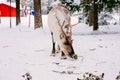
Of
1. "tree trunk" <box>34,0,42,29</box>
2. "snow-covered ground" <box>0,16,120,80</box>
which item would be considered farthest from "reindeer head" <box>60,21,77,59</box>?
"tree trunk" <box>34,0,42,29</box>

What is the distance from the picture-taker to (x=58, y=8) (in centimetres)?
1030

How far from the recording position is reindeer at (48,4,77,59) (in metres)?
9.27

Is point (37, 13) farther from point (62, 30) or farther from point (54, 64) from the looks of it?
point (54, 64)

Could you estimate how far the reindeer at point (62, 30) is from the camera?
9273 mm

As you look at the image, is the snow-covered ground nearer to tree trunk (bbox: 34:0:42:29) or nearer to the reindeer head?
the reindeer head

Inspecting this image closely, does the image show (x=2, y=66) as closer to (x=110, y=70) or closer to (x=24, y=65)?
(x=24, y=65)

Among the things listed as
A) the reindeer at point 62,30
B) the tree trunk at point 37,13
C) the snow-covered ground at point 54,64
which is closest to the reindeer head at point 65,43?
the reindeer at point 62,30

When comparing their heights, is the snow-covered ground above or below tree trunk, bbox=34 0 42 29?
below

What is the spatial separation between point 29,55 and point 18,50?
4.58 feet

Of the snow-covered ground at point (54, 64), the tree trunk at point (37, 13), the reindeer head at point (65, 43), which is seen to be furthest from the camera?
the tree trunk at point (37, 13)

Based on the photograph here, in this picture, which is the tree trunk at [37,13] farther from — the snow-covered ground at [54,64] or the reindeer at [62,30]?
the reindeer at [62,30]

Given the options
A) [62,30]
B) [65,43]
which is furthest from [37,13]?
[65,43]

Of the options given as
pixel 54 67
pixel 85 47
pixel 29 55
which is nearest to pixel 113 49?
pixel 85 47

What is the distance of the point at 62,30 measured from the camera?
9398 millimetres
